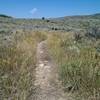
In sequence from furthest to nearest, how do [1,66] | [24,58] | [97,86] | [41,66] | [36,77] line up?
[41,66] → [24,58] → [36,77] → [1,66] → [97,86]

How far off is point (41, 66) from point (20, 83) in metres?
2.82

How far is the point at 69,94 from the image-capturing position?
5.33 m

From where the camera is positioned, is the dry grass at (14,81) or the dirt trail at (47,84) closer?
the dry grass at (14,81)

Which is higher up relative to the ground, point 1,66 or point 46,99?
point 1,66

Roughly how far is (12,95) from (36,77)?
1732mm

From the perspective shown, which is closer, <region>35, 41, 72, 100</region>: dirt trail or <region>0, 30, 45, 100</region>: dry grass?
<region>0, 30, 45, 100</region>: dry grass

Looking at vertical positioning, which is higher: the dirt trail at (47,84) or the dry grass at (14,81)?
the dry grass at (14,81)

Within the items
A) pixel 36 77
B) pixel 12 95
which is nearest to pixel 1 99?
pixel 12 95

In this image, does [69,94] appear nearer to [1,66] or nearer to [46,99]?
[46,99]

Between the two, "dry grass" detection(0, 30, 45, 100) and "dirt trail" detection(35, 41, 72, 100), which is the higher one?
"dry grass" detection(0, 30, 45, 100)

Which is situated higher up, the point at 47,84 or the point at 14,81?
the point at 14,81

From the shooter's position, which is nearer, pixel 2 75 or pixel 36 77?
pixel 2 75

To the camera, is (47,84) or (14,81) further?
(47,84)

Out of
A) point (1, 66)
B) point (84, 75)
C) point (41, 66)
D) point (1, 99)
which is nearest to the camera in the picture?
point (1, 99)
